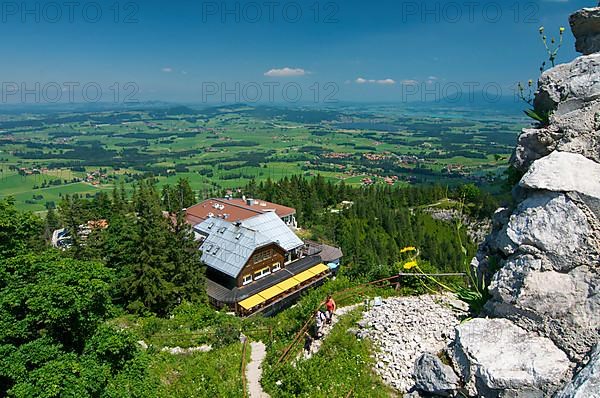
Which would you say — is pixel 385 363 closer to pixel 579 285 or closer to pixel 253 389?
pixel 253 389

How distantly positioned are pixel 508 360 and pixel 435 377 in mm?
1800

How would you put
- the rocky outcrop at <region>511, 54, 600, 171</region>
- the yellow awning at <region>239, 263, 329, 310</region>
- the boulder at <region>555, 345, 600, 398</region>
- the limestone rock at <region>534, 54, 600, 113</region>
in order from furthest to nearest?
the yellow awning at <region>239, 263, 329, 310</region> → the limestone rock at <region>534, 54, 600, 113</region> → the rocky outcrop at <region>511, 54, 600, 171</region> → the boulder at <region>555, 345, 600, 398</region>

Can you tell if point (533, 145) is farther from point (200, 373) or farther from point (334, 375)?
point (200, 373)

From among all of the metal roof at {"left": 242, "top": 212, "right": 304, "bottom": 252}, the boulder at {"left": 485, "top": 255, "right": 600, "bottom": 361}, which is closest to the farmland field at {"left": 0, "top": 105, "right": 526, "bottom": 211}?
the metal roof at {"left": 242, "top": 212, "right": 304, "bottom": 252}

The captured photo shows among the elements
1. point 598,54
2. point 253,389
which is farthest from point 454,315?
point 598,54

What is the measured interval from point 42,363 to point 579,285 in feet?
31.2

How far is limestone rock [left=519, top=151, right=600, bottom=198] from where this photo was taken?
5039mm

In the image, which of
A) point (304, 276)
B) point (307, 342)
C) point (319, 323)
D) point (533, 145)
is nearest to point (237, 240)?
point (304, 276)

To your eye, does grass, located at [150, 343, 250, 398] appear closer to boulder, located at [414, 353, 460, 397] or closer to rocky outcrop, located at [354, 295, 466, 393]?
rocky outcrop, located at [354, 295, 466, 393]

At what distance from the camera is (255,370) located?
1220 centimetres

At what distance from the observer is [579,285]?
192 inches

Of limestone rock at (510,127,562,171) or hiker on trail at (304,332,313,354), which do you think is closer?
limestone rock at (510,127,562,171)

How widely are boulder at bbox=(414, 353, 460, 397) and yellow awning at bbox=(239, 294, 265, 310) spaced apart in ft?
60.0

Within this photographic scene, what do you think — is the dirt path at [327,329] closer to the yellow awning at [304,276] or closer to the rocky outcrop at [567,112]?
the rocky outcrop at [567,112]
